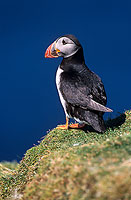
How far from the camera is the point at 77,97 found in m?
5.23

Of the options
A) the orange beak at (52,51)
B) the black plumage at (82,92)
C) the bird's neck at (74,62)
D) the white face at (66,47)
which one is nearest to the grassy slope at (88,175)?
the black plumage at (82,92)

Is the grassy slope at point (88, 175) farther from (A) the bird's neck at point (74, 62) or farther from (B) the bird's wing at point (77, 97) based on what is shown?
(A) the bird's neck at point (74, 62)

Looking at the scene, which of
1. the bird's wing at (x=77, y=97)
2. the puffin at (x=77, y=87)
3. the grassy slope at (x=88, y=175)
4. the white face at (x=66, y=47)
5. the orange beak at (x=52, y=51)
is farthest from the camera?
the orange beak at (x=52, y=51)

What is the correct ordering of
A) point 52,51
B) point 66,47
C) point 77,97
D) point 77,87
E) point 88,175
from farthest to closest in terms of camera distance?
point 52,51, point 66,47, point 77,87, point 77,97, point 88,175

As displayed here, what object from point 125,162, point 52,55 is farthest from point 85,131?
point 125,162

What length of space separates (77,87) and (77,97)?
0.24 m

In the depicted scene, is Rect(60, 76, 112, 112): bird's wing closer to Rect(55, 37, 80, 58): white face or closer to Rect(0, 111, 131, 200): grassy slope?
Rect(55, 37, 80, 58): white face

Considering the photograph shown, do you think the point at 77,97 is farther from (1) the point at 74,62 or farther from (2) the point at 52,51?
(2) the point at 52,51

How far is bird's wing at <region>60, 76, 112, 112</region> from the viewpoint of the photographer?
16.7ft

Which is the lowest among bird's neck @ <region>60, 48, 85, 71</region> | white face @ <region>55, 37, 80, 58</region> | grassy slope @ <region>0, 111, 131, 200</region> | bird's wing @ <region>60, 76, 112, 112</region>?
grassy slope @ <region>0, 111, 131, 200</region>

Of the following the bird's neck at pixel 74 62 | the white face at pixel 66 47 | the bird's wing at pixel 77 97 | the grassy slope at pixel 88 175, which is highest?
the white face at pixel 66 47

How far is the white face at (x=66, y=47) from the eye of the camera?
580 centimetres

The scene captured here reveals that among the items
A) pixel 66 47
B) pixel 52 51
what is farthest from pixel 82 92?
pixel 52 51

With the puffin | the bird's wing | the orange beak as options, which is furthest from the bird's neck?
the bird's wing
